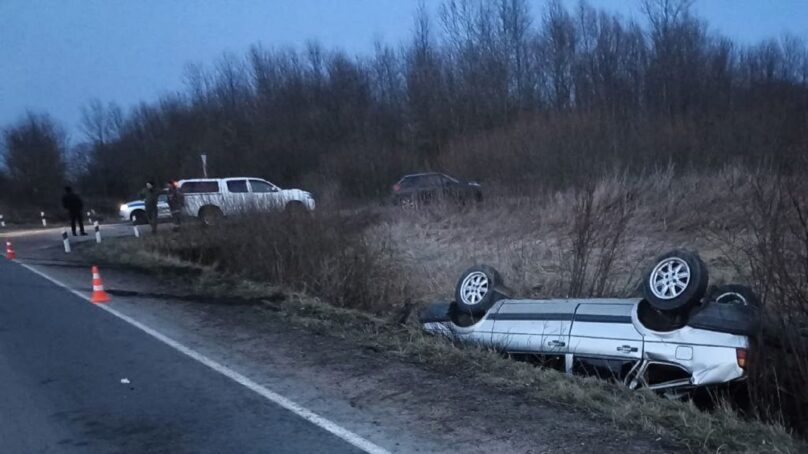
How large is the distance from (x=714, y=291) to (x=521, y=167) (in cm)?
1764

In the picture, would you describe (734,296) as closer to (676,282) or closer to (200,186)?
(676,282)

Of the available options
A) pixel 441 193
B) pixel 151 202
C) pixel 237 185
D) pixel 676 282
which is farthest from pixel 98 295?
pixel 237 185

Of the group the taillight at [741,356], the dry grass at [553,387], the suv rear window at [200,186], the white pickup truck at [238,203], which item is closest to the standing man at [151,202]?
the suv rear window at [200,186]

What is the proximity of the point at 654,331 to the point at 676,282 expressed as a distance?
56 centimetres

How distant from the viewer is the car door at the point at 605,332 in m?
7.45

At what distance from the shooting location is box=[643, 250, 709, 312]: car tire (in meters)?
7.34

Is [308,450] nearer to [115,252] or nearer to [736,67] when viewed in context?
[115,252]

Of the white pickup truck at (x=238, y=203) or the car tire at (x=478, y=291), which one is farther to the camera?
the white pickup truck at (x=238, y=203)

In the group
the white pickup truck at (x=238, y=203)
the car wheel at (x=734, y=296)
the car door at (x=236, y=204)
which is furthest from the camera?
the car door at (x=236, y=204)

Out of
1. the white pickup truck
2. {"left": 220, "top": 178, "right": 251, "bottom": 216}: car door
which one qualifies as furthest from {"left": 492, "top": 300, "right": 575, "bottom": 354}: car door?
{"left": 220, "top": 178, "right": 251, "bottom": 216}: car door

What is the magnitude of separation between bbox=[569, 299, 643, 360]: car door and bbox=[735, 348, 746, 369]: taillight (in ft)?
2.90

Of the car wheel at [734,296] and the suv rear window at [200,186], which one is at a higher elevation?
the suv rear window at [200,186]

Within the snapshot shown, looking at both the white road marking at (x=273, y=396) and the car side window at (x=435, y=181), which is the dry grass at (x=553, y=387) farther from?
the car side window at (x=435, y=181)

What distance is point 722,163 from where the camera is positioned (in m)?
23.0
